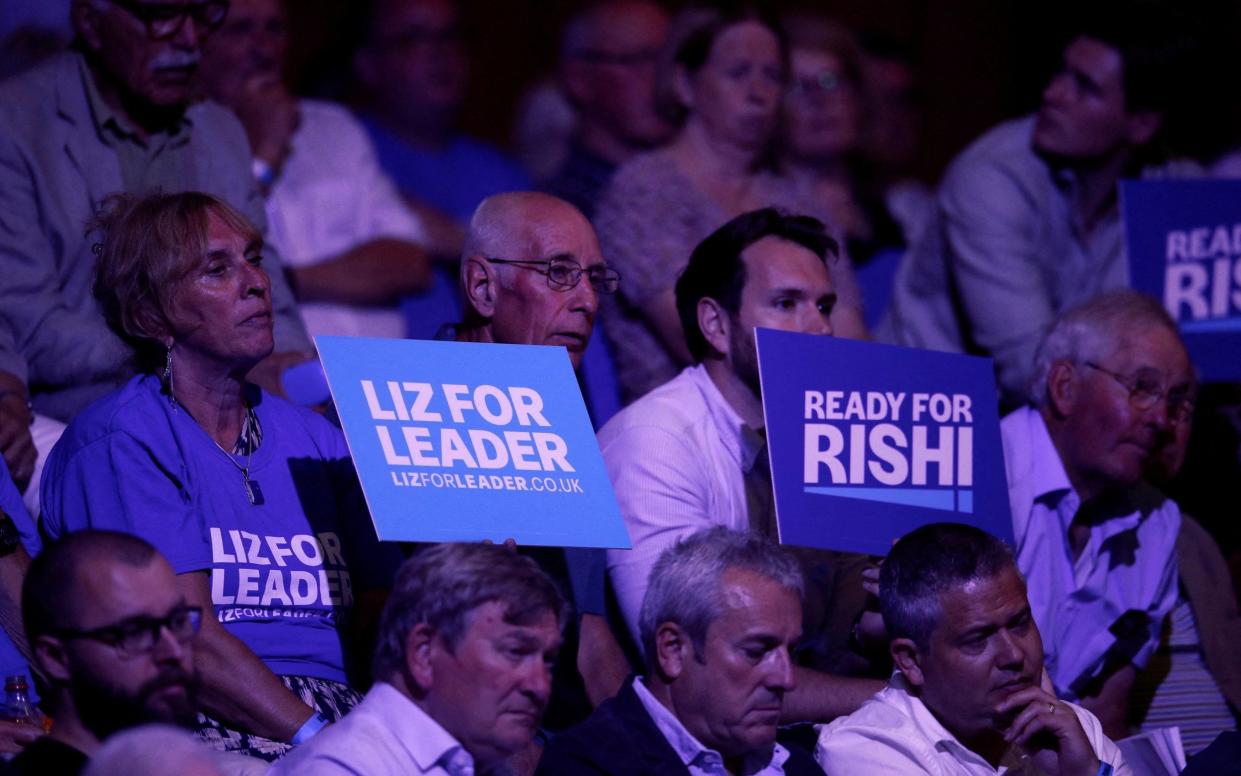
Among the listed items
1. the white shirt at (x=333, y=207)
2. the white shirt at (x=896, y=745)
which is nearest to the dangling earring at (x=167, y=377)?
the white shirt at (x=896, y=745)

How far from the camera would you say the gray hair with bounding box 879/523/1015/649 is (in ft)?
13.1

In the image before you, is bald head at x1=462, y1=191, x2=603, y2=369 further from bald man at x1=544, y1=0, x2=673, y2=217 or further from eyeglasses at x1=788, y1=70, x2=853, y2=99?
eyeglasses at x1=788, y1=70, x2=853, y2=99

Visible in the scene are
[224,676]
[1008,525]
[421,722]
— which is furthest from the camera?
[1008,525]

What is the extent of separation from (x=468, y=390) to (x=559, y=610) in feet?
1.94

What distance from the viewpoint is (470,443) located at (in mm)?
3846

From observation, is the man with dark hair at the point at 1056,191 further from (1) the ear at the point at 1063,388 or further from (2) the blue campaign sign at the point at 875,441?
(2) the blue campaign sign at the point at 875,441

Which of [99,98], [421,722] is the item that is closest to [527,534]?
[421,722]

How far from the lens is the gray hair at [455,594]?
339 cm

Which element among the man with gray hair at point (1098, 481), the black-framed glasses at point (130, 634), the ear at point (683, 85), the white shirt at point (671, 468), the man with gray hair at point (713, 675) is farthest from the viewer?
the ear at point (683, 85)

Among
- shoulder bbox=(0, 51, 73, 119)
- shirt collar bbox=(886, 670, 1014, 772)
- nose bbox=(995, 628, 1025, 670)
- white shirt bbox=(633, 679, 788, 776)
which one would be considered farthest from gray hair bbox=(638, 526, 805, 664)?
shoulder bbox=(0, 51, 73, 119)

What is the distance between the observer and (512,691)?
3.38 metres

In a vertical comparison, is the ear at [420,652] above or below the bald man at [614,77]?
below

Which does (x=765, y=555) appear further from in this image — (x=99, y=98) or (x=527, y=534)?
(x=99, y=98)

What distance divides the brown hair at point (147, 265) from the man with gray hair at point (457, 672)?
0.97 m
